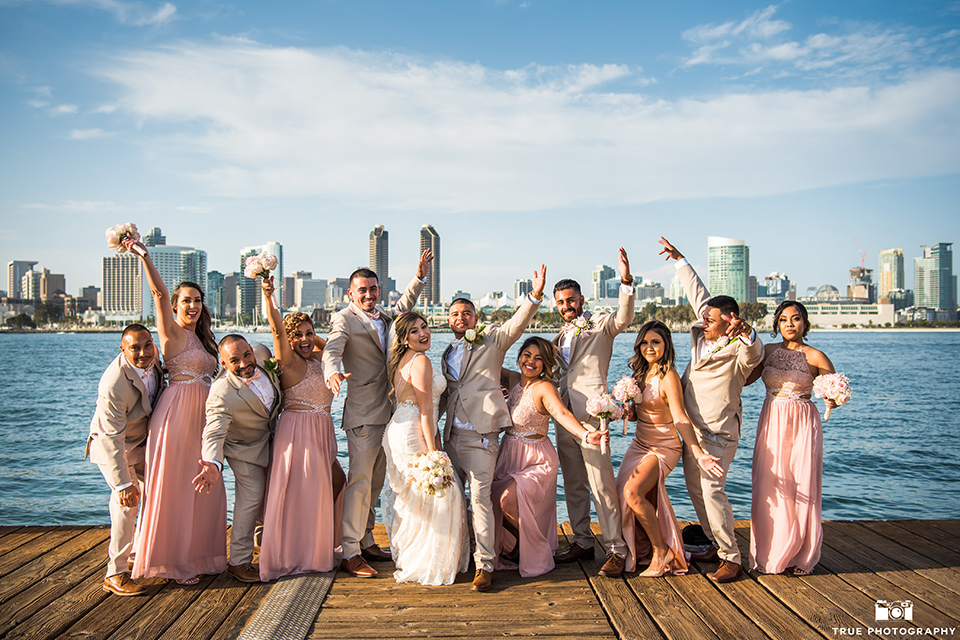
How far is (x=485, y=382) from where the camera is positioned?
517 cm

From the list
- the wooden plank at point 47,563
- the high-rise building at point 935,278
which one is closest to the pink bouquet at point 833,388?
the wooden plank at point 47,563

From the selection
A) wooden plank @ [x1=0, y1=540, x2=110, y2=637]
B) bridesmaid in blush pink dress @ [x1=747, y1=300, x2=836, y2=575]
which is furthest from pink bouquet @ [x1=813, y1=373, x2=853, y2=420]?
wooden plank @ [x1=0, y1=540, x2=110, y2=637]

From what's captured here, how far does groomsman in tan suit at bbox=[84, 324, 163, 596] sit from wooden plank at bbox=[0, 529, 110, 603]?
664 mm

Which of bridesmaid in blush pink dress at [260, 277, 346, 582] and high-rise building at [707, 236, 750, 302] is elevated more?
high-rise building at [707, 236, 750, 302]

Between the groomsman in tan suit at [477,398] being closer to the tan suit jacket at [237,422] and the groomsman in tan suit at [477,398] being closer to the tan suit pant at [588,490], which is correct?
the tan suit pant at [588,490]

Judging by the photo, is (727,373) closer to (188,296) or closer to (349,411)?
(349,411)

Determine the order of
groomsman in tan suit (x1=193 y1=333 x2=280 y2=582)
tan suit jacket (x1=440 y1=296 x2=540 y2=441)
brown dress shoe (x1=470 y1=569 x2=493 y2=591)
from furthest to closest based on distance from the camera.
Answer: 1. tan suit jacket (x1=440 y1=296 x2=540 y2=441)
2. groomsman in tan suit (x1=193 y1=333 x2=280 y2=582)
3. brown dress shoe (x1=470 y1=569 x2=493 y2=591)

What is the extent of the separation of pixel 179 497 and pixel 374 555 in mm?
1601

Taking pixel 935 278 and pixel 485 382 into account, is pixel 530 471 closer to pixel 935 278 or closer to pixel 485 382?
pixel 485 382

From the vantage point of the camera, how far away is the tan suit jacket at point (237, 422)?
4.72 m

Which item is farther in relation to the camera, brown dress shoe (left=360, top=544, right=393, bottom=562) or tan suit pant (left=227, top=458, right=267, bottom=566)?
brown dress shoe (left=360, top=544, right=393, bottom=562)

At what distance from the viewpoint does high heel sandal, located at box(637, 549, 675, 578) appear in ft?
16.2

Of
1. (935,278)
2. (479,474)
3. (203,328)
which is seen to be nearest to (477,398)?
(479,474)

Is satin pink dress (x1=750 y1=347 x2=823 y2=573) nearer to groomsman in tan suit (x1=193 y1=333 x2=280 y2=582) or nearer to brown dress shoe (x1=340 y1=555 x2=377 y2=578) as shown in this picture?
brown dress shoe (x1=340 y1=555 x2=377 y2=578)
